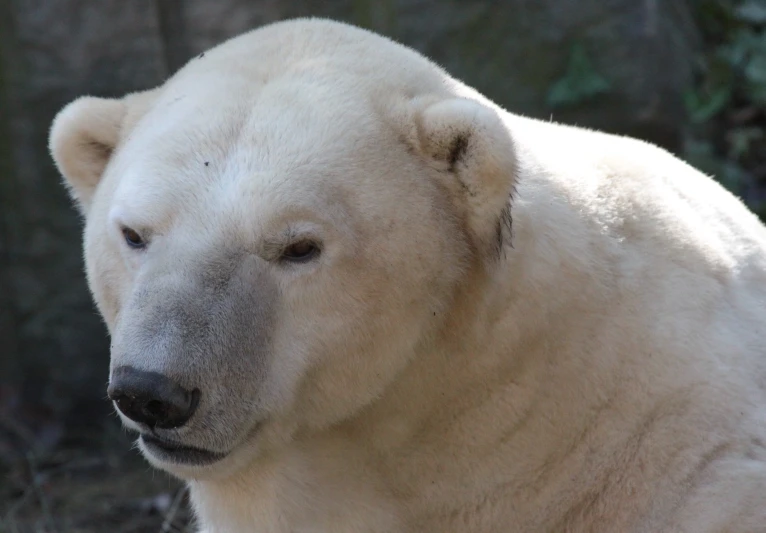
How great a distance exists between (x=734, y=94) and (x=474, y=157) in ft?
16.6

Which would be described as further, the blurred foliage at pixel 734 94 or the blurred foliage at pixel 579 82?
the blurred foliage at pixel 734 94

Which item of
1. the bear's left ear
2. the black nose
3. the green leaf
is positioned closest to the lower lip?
the black nose

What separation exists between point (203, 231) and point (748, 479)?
144 centimetres

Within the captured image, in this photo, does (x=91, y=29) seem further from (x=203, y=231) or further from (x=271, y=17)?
(x=203, y=231)

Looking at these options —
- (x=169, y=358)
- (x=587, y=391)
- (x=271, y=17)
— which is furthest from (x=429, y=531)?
(x=271, y=17)

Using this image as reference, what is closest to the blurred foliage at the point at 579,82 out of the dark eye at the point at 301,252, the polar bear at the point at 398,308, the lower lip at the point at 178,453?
the polar bear at the point at 398,308

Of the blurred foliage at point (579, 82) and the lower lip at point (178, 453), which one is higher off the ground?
the lower lip at point (178, 453)

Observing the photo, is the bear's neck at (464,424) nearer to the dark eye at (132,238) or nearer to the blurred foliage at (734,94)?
the dark eye at (132,238)

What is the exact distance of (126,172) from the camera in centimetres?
273

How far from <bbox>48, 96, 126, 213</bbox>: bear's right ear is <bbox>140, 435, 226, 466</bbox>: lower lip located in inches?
34.7

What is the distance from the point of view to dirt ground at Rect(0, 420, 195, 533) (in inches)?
194

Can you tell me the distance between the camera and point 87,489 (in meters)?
5.42

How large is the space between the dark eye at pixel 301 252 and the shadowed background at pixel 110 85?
3255 mm

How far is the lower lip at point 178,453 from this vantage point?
2.56 m
